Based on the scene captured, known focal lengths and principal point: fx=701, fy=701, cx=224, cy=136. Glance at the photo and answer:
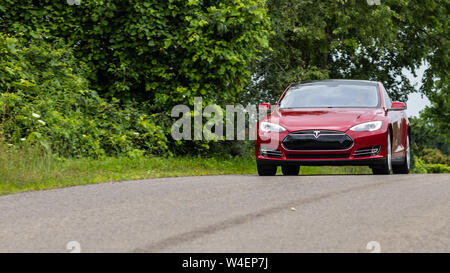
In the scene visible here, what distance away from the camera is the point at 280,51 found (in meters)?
25.2

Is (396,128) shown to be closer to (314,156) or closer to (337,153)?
(337,153)

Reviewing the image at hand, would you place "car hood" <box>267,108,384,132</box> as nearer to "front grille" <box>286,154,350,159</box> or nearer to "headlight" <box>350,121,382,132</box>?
"headlight" <box>350,121,382,132</box>

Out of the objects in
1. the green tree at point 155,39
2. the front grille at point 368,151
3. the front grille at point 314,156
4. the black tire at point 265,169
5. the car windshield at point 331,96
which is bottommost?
the black tire at point 265,169

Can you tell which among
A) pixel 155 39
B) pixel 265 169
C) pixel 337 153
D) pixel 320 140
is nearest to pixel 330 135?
pixel 320 140

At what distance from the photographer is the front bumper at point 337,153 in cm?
1177

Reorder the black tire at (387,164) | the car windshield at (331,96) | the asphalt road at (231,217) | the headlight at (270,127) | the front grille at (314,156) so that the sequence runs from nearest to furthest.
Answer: the asphalt road at (231,217) < the front grille at (314,156) < the headlight at (270,127) < the black tire at (387,164) < the car windshield at (331,96)

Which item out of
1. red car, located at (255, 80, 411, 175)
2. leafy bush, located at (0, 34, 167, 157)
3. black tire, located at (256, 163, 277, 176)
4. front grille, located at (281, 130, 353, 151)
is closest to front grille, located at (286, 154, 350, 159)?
red car, located at (255, 80, 411, 175)

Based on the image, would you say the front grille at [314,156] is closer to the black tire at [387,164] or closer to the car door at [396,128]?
the black tire at [387,164]

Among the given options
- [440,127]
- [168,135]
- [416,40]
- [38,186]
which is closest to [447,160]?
[440,127]

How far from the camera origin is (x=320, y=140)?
11789mm

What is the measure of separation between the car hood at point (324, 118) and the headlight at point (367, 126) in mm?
65

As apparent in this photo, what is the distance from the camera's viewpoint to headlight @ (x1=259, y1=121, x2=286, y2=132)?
39.3ft

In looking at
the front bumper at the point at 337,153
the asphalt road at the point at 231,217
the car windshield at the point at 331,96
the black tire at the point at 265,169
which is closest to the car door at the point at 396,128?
the car windshield at the point at 331,96
